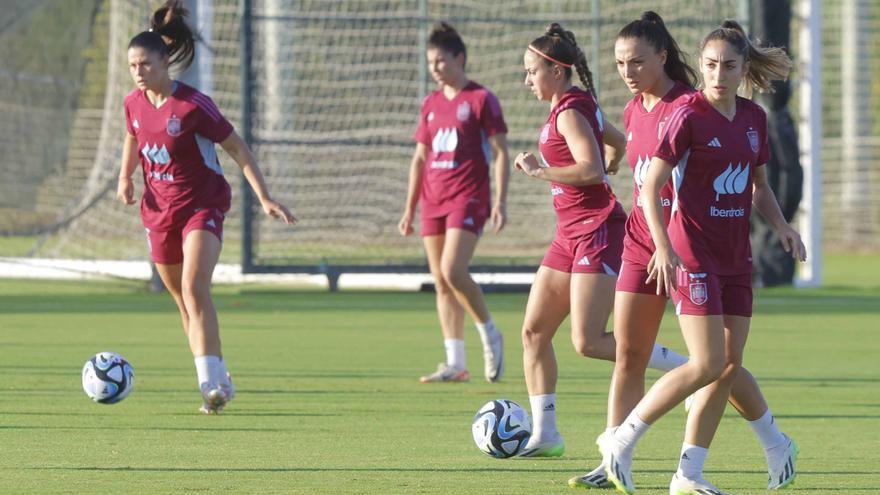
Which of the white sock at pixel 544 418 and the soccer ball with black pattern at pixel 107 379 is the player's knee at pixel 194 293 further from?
the white sock at pixel 544 418

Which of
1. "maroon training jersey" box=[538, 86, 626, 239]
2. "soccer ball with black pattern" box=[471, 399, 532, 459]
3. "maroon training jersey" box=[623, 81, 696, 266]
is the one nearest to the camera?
"maroon training jersey" box=[623, 81, 696, 266]

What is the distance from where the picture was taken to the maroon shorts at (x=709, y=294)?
18.8 feet

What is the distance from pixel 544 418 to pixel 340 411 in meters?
1.69

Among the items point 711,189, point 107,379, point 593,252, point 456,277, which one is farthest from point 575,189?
point 456,277

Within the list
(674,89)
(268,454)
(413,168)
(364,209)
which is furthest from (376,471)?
(364,209)

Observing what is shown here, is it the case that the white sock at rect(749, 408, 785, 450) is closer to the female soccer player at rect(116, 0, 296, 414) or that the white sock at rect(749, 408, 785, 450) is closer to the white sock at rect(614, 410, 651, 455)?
the white sock at rect(614, 410, 651, 455)

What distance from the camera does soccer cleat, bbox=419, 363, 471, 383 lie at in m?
9.86

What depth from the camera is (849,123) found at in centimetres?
3034

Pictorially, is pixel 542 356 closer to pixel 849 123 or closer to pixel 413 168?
pixel 413 168

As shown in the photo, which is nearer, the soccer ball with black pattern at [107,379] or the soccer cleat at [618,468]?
the soccer cleat at [618,468]

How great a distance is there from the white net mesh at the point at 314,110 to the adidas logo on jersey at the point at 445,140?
24.9 ft

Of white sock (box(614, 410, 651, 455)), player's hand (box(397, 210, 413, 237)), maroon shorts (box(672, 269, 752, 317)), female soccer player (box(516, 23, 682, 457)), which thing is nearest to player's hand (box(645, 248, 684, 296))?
maroon shorts (box(672, 269, 752, 317))

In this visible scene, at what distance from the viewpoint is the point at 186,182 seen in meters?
8.45

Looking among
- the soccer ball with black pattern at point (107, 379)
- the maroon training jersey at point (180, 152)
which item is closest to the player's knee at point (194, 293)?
the maroon training jersey at point (180, 152)
